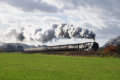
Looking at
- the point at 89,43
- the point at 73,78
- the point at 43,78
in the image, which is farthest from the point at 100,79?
the point at 89,43

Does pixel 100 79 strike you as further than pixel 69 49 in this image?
No

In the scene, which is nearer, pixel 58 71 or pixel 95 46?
pixel 58 71

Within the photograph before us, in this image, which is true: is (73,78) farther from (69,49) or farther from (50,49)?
(50,49)

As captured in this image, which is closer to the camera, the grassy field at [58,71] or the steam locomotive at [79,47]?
the grassy field at [58,71]

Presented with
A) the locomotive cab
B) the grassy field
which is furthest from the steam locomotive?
the grassy field

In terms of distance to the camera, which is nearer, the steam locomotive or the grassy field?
the grassy field

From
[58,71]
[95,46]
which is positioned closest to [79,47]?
[95,46]

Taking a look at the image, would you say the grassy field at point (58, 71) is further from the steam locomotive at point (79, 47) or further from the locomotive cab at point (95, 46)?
the steam locomotive at point (79, 47)

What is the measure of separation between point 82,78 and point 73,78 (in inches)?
21.8

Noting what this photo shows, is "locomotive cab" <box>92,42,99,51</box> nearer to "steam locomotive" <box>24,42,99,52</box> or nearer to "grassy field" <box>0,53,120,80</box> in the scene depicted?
"steam locomotive" <box>24,42,99,52</box>

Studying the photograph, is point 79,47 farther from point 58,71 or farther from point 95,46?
point 58,71

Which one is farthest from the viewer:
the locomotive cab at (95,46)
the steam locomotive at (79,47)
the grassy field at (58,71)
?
the steam locomotive at (79,47)

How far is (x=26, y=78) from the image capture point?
51.3 ft

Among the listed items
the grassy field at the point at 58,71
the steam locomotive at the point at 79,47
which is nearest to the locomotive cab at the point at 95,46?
the steam locomotive at the point at 79,47
